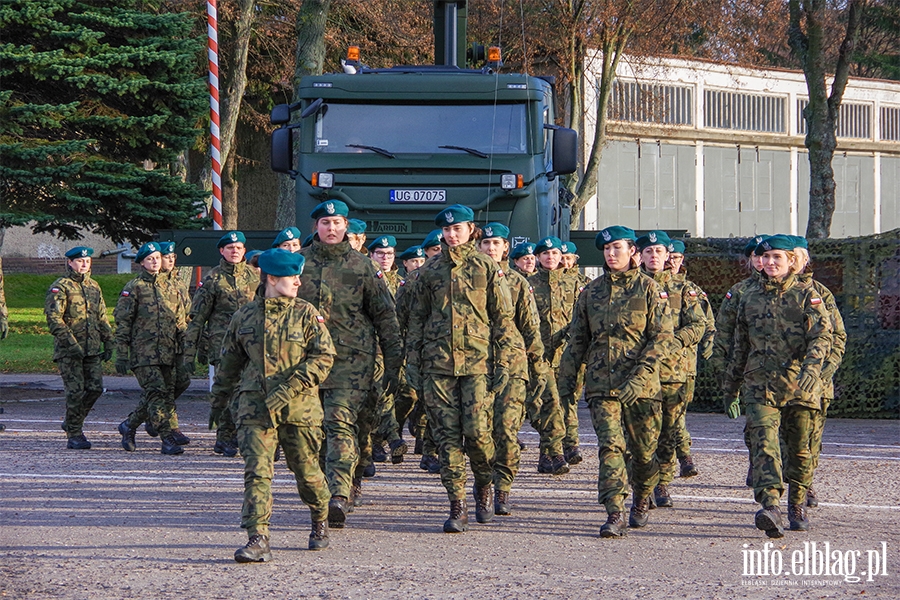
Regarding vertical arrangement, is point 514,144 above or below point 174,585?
above

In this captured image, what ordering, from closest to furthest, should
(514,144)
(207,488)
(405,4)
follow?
(207,488) < (514,144) < (405,4)

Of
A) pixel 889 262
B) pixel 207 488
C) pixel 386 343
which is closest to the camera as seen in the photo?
pixel 386 343

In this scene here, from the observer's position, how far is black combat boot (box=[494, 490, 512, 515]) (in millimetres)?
8945

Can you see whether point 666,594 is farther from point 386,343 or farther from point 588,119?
point 588,119

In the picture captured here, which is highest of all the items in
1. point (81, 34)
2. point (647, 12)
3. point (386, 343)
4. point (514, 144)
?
point (647, 12)

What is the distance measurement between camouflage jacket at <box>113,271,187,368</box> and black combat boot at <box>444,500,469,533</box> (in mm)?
4880

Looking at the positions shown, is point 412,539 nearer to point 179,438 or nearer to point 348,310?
point 348,310

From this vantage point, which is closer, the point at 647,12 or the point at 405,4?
the point at 647,12

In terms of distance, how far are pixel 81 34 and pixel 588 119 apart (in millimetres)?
15710

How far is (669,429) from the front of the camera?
9242mm

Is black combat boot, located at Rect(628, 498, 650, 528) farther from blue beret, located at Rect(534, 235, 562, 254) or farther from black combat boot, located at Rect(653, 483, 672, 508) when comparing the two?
blue beret, located at Rect(534, 235, 562, 254)

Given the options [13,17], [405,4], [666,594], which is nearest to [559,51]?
[405,4]

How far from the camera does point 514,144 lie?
13422 millimetres

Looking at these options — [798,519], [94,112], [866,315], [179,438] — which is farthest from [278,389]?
[94,112]
